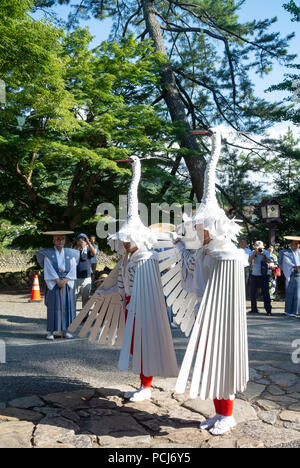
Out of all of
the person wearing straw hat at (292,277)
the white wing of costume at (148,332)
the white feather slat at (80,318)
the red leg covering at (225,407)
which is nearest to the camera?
the red leg covering at (225,407)

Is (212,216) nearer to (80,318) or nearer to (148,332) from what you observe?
(148,332)

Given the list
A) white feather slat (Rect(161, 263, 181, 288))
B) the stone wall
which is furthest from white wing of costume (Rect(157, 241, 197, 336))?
the stone wall

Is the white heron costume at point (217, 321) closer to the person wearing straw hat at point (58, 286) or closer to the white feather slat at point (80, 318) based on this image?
the white feather slat at point (80, 318)

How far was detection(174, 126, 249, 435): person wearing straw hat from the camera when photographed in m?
2.81

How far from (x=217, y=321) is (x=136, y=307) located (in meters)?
0.80

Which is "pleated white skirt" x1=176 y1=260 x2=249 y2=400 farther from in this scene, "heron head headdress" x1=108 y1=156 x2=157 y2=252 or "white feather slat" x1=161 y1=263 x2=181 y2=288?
"heron head headdress" x1=108 y1=156 x2=157 y2=252

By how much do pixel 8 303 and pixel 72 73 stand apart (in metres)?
6.21

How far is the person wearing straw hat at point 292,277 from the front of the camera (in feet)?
28.6

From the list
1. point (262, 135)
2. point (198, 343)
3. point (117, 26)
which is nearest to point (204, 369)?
point (198, 343)

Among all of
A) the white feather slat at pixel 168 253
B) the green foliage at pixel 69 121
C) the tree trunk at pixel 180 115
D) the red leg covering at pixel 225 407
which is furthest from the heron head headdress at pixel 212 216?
the tree trunk at pixel 180 115

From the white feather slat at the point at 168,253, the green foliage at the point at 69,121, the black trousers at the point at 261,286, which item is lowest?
the black trousers at the point at 261,286

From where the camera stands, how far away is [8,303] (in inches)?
414

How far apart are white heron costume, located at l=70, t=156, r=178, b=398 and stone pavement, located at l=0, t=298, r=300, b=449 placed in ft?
1.17

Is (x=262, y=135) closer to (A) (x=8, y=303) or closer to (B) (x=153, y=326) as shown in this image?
(A) (x=8, y=303)
